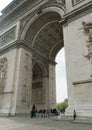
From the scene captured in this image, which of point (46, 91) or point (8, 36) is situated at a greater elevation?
point (8, 36)

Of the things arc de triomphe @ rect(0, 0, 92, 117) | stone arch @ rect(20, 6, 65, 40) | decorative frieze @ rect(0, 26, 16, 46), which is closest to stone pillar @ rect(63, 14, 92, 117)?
arc de triomphe @ rect(0, 0, 92, 117)

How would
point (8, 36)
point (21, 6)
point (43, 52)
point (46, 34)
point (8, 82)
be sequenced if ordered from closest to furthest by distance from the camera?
point (8, 82) < point (21, 6) < point (46, 34) < point (8, 36) < point (43, 52)

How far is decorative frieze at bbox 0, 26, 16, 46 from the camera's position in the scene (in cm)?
1733

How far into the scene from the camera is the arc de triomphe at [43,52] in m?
9.25

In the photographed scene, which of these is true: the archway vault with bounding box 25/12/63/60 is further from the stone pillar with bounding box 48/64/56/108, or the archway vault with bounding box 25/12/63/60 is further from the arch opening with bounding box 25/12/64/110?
the stone pillar with bounding box 48/64/56/108

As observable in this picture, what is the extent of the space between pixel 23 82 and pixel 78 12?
839 centimetres

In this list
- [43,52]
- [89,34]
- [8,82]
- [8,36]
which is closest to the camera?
[89,34]

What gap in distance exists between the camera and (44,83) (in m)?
19.6

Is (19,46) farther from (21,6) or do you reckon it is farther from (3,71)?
(21,6)

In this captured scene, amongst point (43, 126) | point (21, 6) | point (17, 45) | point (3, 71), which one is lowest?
point (43, 126)

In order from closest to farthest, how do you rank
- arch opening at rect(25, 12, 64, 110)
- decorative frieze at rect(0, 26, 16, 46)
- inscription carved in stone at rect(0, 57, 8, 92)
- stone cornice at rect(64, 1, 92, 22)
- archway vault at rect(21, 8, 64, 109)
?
stone cornice at rect(64, 1, 92, 22) → inscription carved in stone at rect(0, 57, 8, 92) → archway vault at rect(21, 8, 64, 109) → arch opening at rect(25, 12, 64, 110) → decorative frieze at rect(0, 26, 16, 46)

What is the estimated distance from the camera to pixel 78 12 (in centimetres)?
1077

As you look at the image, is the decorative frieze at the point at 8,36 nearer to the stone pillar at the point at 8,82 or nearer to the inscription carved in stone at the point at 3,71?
the stone pillar at the point at 8,82

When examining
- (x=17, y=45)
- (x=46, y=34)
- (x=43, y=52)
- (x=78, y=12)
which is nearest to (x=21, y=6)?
(x=46, y=34)
